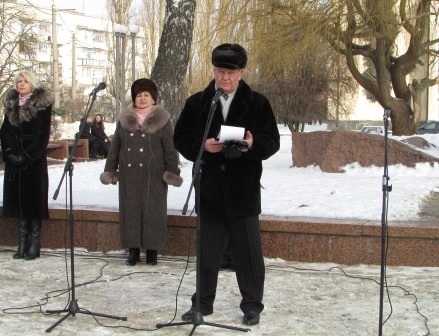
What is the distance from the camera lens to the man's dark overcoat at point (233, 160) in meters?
4.34

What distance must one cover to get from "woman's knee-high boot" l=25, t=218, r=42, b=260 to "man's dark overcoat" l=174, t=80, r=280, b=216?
2.62m

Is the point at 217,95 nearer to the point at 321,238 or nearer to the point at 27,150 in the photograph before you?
the point at 321,238

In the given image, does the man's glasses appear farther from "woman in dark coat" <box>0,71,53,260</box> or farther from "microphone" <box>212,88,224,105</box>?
"woman in dark coat" <box>0,71,53,260</box>

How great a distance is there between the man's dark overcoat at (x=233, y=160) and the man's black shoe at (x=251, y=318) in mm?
658

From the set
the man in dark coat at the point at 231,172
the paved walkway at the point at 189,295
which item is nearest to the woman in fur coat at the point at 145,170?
the paved walkway at the point at 189,295

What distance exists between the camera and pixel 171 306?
16.0ft

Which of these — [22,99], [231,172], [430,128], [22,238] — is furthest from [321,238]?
[430,128]

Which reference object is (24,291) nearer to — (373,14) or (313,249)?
(313,249)

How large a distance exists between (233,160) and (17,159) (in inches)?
107

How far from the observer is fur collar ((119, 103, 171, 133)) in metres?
6.03

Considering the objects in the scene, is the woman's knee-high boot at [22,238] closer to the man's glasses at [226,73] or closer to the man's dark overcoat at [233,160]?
the man's dark overcoat at [233,160]

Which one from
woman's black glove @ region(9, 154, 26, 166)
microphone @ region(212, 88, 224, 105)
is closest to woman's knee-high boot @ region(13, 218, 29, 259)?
woman's black glove @ region(9, 154, 26, 166)

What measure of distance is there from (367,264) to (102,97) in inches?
1398

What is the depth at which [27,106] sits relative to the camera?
6277 millimetres
